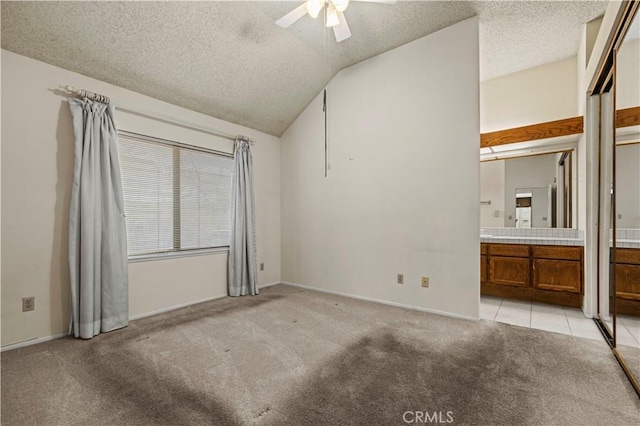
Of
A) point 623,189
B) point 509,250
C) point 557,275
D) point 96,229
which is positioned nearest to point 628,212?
point 623,189

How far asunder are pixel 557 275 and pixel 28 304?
531cm

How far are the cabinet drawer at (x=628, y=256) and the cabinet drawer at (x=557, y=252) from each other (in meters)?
0.81

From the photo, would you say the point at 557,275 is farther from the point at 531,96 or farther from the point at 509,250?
the point at 531,96

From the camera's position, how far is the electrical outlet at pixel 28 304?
238 centimetres

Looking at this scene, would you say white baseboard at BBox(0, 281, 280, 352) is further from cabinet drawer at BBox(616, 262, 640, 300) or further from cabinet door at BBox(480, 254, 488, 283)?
cabinet drawer at BBox(616, 262, 640, 300)

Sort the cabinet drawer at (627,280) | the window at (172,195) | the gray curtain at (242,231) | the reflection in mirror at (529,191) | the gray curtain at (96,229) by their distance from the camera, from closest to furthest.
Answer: the cabinet drawer at (627,280) → the gray curtain at (96,229) → the window at (172,195) → the reflection in mirror at (529,191) → the gray curtain at (242,231)

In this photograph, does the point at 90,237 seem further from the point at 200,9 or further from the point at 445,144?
the point at 445,144

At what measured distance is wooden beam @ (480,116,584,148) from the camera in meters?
3.18

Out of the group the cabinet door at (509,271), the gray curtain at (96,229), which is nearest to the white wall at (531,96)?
the cabinet door at (509,271)

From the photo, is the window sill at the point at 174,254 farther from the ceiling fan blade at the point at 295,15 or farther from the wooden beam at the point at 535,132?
the wooden beam at the point at 535,132

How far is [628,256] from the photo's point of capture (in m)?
2.35

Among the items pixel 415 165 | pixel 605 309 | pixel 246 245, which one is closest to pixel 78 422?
pixel 246 245

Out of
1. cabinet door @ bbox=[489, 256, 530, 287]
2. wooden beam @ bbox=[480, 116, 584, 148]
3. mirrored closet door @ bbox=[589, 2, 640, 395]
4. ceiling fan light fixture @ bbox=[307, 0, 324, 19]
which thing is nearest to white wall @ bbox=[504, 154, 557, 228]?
wooden beam @ bbox=[480, 116, 584, 148]

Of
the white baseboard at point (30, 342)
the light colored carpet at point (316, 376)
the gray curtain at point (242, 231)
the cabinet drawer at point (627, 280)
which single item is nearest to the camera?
the light colored carpet at point (316, 376)
